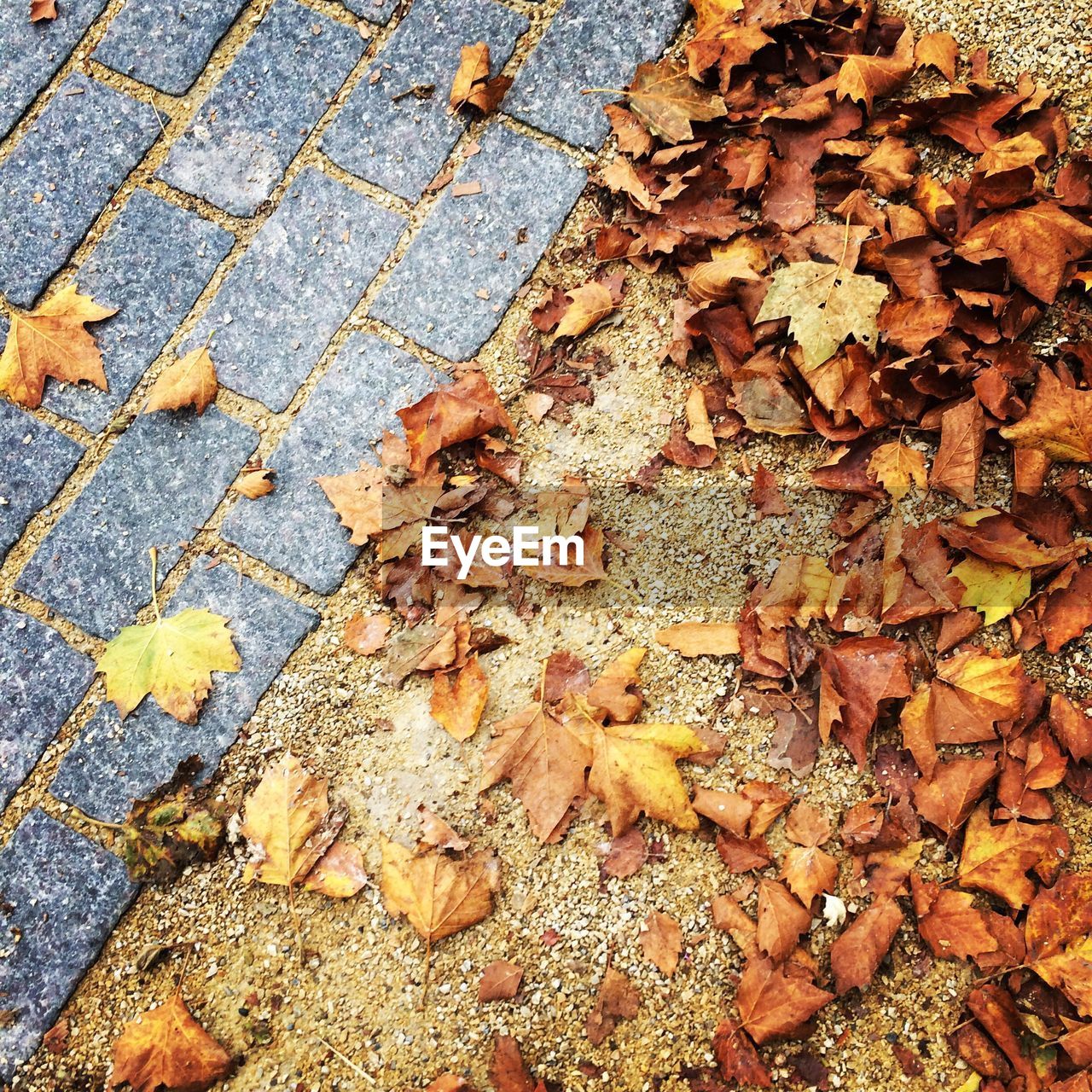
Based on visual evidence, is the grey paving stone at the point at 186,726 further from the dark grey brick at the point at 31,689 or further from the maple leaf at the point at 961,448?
the maple leaf at the point at 961,448

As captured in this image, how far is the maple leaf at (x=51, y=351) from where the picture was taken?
246cm

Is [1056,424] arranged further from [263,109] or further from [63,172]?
[63,172]

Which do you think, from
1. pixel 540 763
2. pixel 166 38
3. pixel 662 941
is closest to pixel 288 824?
pixel 540 763

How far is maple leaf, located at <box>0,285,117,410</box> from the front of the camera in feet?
8.08

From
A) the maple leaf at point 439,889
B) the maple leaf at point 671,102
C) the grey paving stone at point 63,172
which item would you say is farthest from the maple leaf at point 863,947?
the grey paving stone at point 63,172

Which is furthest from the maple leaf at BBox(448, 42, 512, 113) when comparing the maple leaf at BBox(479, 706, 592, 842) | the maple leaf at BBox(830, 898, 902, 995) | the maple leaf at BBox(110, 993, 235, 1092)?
the maple leaf at BBox(110, 993, 235, 1092)

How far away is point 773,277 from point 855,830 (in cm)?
129

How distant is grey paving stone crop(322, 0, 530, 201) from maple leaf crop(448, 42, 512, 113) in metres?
0.02

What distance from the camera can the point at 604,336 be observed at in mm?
2418

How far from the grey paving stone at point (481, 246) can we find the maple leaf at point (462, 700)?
32.9 inches

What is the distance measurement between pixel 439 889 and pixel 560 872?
268 millimetres

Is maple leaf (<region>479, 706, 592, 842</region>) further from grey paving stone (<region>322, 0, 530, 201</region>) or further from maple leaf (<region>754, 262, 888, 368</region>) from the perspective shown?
grey paving stone (<region>322, 0, 530, 201</region>)

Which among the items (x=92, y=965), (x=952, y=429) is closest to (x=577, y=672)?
(x=952, y=429)

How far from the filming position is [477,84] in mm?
2533
